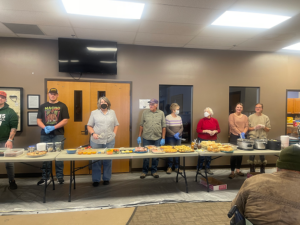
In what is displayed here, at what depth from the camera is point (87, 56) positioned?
4.20 meters

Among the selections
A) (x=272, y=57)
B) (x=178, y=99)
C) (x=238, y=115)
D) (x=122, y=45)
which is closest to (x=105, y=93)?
(x=122, y=45)

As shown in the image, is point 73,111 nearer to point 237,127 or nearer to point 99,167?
→ point 99,167

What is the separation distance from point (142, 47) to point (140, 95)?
1.14 m

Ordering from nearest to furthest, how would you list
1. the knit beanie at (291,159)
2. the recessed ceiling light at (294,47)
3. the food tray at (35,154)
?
the knit beanie at (291,159), the food tray at (35,154), the recessed ceiling light at (294,47)

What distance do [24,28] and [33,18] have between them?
578mm

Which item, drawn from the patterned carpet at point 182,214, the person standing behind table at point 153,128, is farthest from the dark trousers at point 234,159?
the person standing behind table at point 153,128

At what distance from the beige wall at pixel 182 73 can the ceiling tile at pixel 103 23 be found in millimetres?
936

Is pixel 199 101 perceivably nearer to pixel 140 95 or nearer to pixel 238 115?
pixel 238 115

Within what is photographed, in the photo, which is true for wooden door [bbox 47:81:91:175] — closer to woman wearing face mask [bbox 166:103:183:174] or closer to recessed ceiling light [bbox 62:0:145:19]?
recessed ceiling light [bbox 62:0:145:19]

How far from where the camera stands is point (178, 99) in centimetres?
502

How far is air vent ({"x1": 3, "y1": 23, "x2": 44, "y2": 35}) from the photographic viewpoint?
3477 millimetres

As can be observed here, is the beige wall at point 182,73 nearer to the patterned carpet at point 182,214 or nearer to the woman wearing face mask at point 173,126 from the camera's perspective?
the woman wearing face mask at point 173,126

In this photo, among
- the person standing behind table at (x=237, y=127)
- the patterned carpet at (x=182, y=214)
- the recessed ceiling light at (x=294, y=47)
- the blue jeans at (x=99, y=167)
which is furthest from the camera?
the recessed ceiling light at (x=294, y=47)

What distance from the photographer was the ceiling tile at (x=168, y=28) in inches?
133
